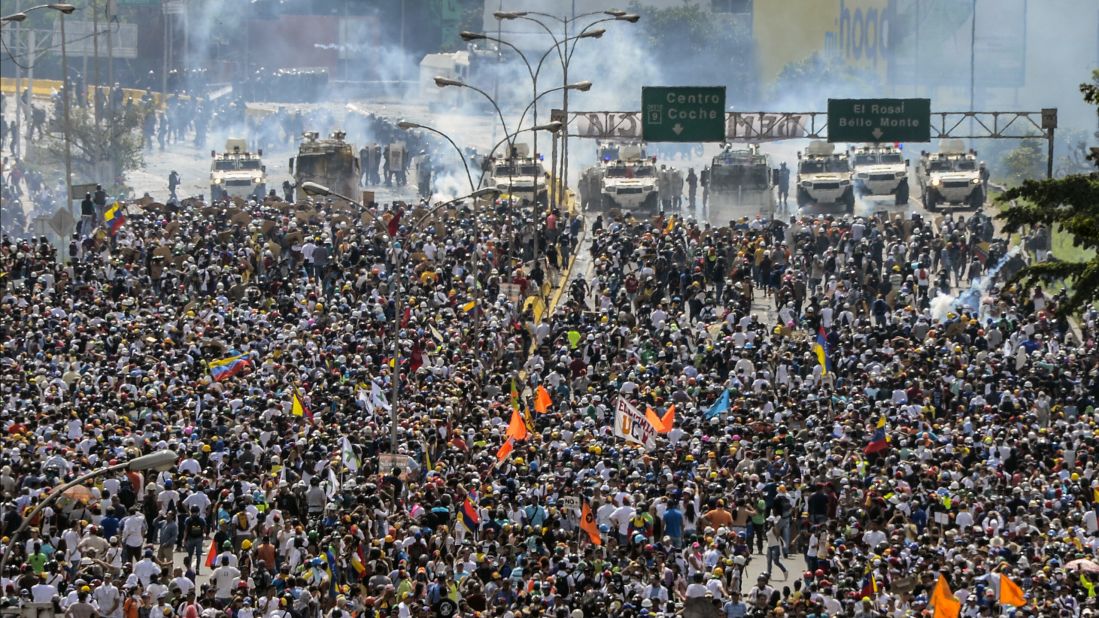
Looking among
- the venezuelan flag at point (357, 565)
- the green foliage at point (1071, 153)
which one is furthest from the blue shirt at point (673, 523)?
the green foliage at point (1071, 153)

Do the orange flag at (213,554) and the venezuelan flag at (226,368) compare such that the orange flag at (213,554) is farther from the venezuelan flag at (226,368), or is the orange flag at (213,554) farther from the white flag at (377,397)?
the venezuelan flag at (226,368)

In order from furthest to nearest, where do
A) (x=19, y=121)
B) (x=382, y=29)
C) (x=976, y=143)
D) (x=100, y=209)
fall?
1. (x=382, y=29)
2. (x=976, y=143)
3. (x=19, y=121)
4. (x=100, y=209)

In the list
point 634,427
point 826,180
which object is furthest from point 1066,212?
point 826,180

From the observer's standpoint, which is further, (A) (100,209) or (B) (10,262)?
(A) (100,209)

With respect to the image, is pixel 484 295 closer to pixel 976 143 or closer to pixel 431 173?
pixel 431 173

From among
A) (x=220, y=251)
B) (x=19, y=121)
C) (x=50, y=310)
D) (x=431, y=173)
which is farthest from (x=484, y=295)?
(x=19, y=121)

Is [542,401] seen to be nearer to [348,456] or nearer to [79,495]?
[348,456]
